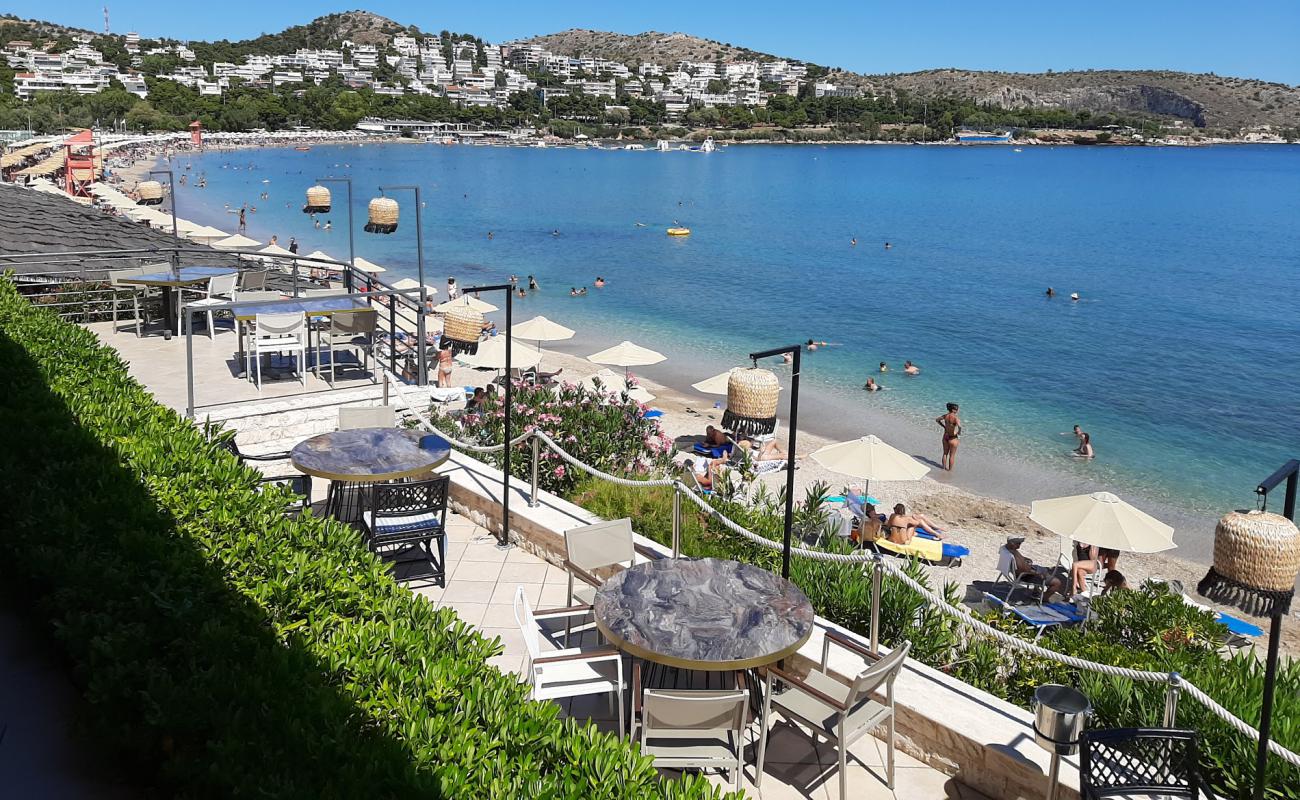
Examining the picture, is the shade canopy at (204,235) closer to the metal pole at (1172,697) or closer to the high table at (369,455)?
the high table at (369,455)

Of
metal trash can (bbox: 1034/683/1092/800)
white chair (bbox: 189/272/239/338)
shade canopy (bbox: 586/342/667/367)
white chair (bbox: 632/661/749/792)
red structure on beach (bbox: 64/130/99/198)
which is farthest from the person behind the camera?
red structure on beach (bbox: 64/130/99/198)

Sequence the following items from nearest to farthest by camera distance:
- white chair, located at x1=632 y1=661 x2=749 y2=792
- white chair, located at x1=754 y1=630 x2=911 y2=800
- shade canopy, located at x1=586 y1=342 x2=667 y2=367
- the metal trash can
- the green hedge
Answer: the green hedge, the metal trash can, white chair, located at x1=632 y1=661 x2=749 y2=792, white chair, located at x1=754 y1=630 x2=911 y2=800, shade canopy, located at x1=586 y1=342 x2=667 y2=367

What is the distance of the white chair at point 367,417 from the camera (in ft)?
28.3

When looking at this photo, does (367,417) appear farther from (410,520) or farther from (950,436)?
(950,436)

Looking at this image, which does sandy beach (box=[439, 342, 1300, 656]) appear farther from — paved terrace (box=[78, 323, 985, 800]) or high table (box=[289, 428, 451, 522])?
high table (box=[289, 428, 451, 522])

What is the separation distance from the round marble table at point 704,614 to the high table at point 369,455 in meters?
2.41

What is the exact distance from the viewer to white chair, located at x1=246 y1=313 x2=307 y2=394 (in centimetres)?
1050

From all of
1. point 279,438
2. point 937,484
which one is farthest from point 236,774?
point 937,484

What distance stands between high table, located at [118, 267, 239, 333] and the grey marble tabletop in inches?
236

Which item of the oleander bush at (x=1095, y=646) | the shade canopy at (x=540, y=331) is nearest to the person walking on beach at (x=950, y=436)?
the shade canopy at (x=540, y=331)

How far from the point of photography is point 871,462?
40.7 ft

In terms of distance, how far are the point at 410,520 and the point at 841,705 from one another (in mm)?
3973

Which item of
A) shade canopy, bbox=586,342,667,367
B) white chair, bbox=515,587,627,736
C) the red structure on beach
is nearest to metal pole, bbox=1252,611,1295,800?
white chair, bbox=515,587,627,736

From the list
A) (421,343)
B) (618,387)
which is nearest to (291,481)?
(421,343)
